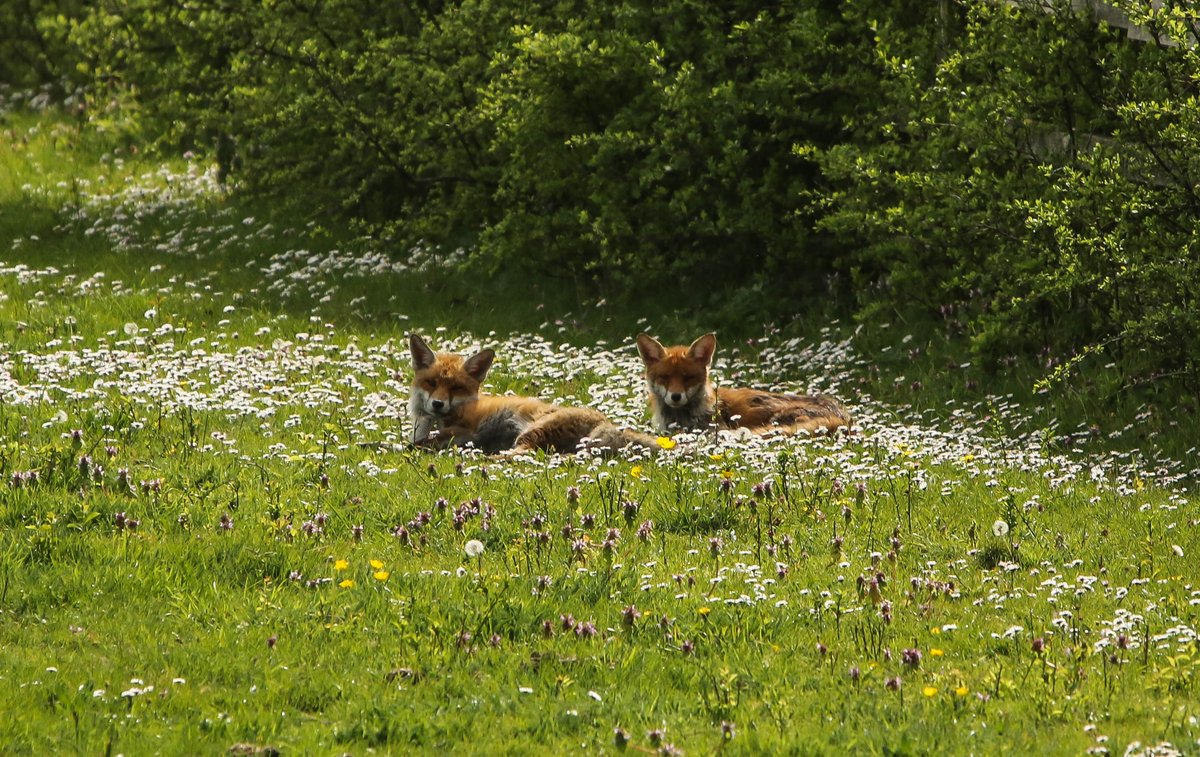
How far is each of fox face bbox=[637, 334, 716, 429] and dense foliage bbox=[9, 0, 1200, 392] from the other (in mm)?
2701

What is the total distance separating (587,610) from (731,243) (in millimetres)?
10734

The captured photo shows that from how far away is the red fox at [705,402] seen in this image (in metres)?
12.6

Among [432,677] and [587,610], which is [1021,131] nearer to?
[587,610]

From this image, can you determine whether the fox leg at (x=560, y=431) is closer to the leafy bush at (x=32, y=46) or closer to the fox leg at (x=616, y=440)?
the fox leg at (x=616, y=440)

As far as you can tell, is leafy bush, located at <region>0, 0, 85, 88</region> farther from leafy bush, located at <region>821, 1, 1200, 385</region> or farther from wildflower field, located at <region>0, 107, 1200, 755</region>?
leafy bush, located at <region>821, 1, 1200, 385</region>

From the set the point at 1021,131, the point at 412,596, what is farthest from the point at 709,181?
the point at 412,596

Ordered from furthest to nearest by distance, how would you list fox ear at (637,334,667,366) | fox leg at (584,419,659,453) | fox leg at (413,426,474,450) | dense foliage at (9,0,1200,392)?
fox ear at (637,334,667,366) → dense foliage at (9,0,1200,392) → fox leg at (413,426,474,450) → fox leg at (584,419,659,453)

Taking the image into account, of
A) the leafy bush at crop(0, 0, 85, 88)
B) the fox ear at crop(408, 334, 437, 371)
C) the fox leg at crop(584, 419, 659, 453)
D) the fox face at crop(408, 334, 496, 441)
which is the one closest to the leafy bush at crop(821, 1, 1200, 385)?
the fox leg at crop(584, 419, 659, 453)

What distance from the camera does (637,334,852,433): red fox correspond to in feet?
41.4

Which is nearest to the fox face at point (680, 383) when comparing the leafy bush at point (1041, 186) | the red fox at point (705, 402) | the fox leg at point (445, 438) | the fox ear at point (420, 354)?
the red fox at point (705, 402)

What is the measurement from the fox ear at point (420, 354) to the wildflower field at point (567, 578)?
1.88ft

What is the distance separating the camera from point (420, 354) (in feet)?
42.2

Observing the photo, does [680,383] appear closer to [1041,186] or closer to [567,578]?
[1041,186]

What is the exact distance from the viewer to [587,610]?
7.39 meters
